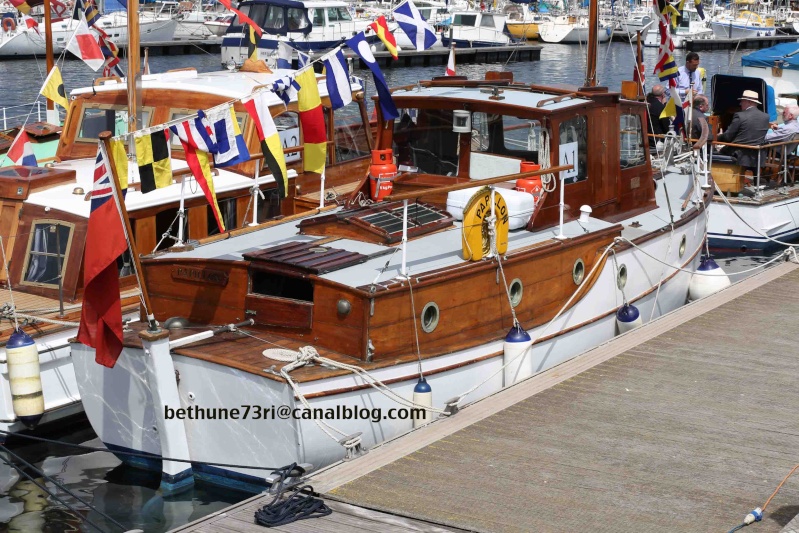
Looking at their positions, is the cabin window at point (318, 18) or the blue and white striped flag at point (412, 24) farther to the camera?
the cabin window at point (318, 18)

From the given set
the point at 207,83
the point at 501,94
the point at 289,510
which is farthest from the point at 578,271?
the point at 207,83

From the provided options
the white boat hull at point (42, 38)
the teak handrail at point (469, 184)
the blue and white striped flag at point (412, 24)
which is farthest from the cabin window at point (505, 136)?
the white boat hull at point (42, 38)

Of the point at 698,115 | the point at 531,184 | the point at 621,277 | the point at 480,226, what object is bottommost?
the point at 621,277

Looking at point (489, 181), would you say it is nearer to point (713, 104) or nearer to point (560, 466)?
point (560, 466)

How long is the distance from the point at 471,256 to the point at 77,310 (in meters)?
4.12

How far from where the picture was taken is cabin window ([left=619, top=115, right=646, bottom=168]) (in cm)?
1326

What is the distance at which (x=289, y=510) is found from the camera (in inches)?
308

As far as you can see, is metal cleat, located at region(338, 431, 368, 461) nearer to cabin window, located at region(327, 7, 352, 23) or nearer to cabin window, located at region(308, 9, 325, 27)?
cabin window, located at region(308, 9, 325, 27)

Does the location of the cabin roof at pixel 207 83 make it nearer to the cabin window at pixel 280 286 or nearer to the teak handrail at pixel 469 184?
the teak handrail at pixel 469 184

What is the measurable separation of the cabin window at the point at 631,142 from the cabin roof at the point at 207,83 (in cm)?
370

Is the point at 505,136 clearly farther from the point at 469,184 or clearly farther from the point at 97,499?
the point at 97,499

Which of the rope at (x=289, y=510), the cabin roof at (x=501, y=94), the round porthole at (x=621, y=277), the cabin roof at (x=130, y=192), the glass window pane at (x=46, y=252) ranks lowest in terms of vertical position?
the rope at (x=289, y=510)

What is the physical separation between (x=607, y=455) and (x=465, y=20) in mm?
52732

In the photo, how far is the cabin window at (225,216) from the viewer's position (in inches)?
518
